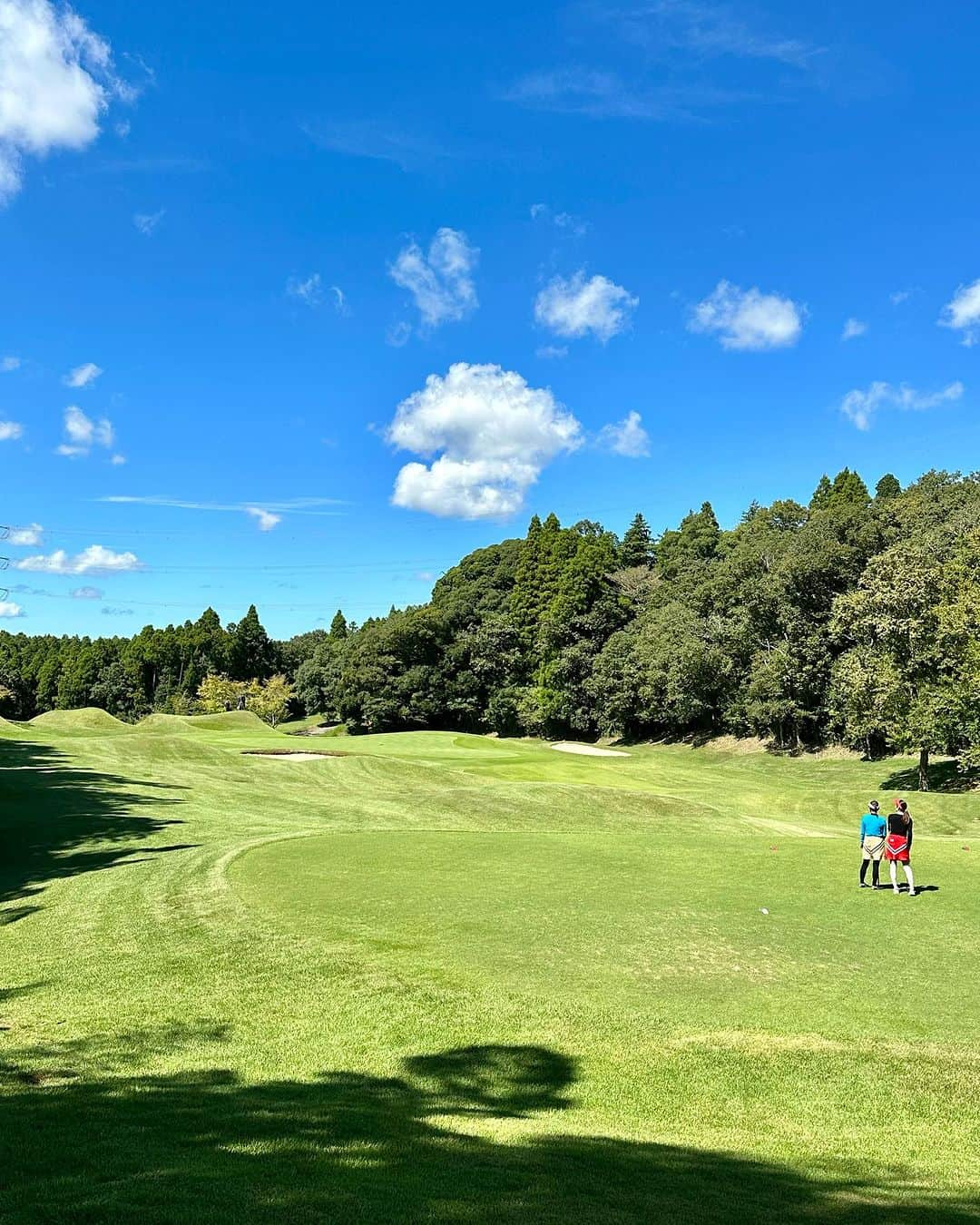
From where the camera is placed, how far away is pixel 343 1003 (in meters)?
8.97

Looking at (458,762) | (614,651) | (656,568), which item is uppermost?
(656,568)

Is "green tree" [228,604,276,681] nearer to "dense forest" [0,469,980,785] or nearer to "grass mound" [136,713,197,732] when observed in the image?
"dense forest" [0,469,980,785]

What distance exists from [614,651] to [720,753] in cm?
1246

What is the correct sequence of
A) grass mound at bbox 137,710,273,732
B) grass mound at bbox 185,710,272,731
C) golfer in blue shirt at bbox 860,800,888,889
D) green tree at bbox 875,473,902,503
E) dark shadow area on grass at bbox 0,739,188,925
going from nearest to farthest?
golfer in blue shirt at bbox 860,800,888,889, dark shadow area on grass at bbox 0,739,188,925, grass mound at bbox 137,710,273,732, grass mound at bbox 185,710,272,731, green tree at bbox 875,473,902,503

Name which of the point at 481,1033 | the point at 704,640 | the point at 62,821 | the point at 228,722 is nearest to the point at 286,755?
the point at 62,821

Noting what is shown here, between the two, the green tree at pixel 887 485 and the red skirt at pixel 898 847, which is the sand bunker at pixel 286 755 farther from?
the green tree at pixel 887 485

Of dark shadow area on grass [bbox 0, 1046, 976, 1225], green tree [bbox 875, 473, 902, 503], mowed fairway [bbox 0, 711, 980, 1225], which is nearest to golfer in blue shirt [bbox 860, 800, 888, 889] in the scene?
mowed fairway [bbox 0, 711, 980, 1225]

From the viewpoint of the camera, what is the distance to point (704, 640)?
5978cm

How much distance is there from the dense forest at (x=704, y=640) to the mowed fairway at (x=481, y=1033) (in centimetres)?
2415

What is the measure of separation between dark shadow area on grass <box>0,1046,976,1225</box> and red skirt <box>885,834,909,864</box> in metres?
9.81

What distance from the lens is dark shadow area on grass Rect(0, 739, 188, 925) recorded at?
53.6 ft

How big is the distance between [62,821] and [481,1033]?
55.9 feet

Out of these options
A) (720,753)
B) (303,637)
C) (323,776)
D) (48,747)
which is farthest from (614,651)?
(303,637)

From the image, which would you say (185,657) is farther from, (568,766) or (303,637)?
(568,766)
